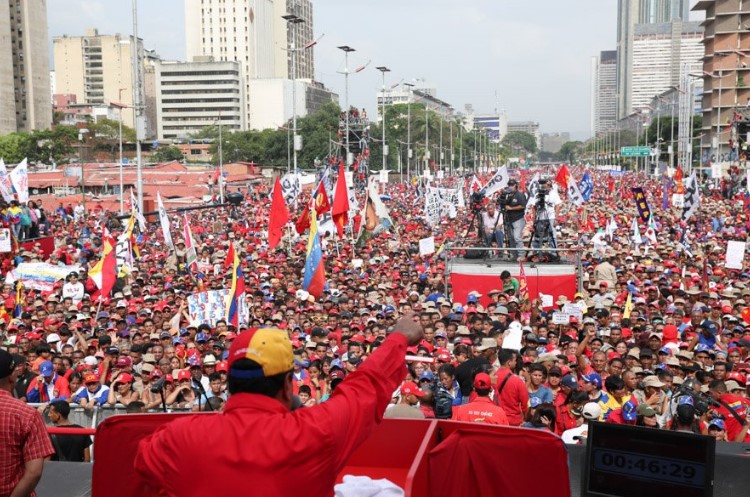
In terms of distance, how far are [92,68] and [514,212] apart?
181557mm

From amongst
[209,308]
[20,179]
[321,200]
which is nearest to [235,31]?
[20,179]

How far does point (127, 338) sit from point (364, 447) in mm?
10123

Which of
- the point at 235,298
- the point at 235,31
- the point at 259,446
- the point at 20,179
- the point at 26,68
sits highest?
the point at 235,31

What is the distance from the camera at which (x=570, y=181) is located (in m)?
31.0

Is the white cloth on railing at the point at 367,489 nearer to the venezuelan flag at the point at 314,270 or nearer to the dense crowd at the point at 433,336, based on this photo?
the dense crowd at the point at 433,336

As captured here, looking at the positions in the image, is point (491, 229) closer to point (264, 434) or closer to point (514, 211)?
point (514, 211)

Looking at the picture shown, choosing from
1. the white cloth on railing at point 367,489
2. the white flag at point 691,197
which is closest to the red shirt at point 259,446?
the white cloth on railing at point 367,489

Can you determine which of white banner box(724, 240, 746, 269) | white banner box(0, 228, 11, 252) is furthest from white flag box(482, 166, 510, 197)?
white banner box(0, 228, 11, 252)

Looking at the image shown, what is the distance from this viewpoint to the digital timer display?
13.1 ft

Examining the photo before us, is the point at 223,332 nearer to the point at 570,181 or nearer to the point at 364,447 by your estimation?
the point at 364,447

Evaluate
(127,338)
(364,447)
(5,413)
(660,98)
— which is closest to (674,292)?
(127,338)

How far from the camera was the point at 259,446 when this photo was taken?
272 centimetres

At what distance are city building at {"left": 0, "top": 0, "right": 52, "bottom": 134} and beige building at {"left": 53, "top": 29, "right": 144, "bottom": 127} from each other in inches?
2749

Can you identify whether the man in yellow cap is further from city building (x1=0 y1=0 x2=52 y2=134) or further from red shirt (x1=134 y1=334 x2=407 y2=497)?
city building (x1=0 y1=0 x2=52 y2=134)
